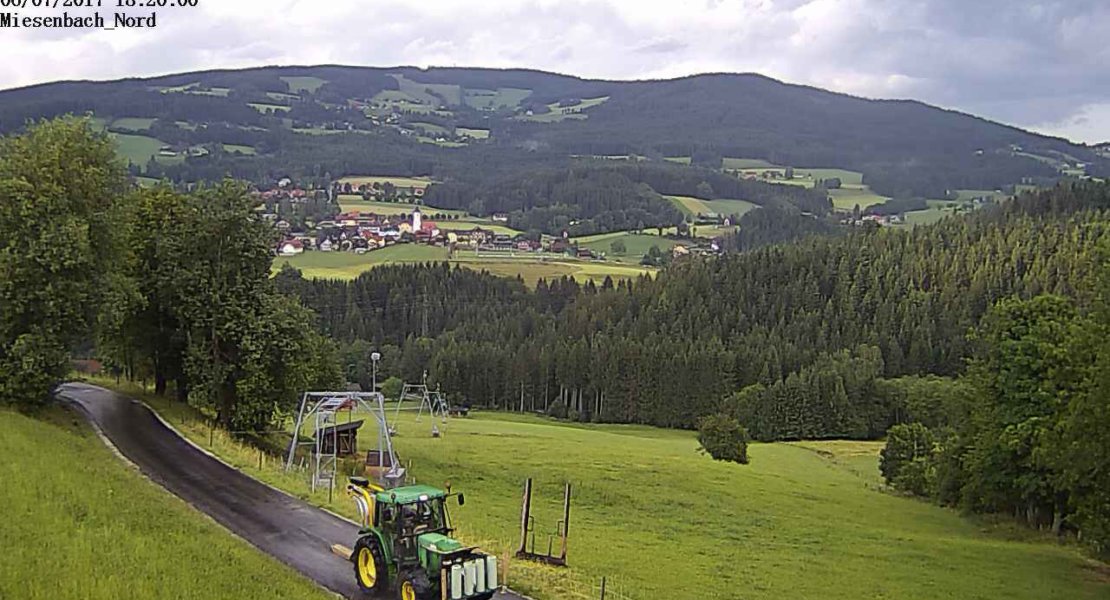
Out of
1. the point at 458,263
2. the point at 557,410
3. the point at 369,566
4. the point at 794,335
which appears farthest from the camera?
the point at 458,263

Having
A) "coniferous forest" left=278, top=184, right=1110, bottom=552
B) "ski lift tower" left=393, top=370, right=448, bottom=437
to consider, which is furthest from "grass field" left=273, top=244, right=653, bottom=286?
"ski lift tower" left=393, top=370, right=448, bottom=437

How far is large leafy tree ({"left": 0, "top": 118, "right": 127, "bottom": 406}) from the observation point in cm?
3325

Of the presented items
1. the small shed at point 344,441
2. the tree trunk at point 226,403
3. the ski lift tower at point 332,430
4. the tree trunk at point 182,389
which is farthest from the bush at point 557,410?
the ski lift tower at point 332,430

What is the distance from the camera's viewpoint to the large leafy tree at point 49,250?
33250mm

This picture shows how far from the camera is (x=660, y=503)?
1475 inches

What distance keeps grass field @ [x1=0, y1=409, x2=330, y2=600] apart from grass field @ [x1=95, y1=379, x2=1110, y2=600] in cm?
589

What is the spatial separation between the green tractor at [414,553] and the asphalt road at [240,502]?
0.97 meters

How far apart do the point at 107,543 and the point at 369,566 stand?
5.09 m

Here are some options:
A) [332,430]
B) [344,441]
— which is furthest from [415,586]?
[344,441]

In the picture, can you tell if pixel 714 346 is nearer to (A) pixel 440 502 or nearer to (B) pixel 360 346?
(B) pixel 360 346

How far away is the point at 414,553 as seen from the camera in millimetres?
18875

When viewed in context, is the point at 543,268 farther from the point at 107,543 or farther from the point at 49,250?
the point at 107,543

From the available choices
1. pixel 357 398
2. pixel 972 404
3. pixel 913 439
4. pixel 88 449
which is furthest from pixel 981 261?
pixel 88 449

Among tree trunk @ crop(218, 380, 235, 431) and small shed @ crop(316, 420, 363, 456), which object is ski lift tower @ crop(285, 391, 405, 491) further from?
tree trunk @ crop(218, 380, 235, 431)
